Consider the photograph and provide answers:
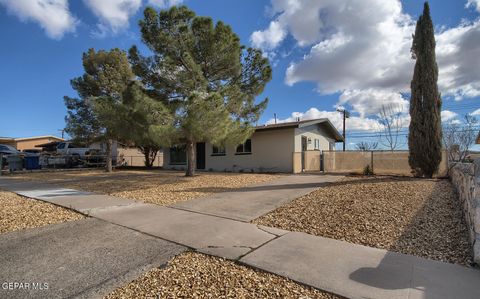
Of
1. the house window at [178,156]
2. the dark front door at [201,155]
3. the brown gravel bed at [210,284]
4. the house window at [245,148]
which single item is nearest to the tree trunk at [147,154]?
the house window at [178,156]

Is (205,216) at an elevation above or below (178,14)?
below

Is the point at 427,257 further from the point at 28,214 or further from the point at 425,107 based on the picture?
the point at 425,107

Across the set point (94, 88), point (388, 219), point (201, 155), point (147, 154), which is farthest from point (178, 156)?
point (388, 219)

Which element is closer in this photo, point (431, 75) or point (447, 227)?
point (447, 227)

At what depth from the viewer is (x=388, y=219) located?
5.16 m

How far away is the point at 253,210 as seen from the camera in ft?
20.1

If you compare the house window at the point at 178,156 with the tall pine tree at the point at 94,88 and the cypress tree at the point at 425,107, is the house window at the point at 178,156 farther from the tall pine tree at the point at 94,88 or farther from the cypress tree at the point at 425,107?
the cypress tree at the point at 425,107

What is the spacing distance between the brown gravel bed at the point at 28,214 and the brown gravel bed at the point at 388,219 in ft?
12.8

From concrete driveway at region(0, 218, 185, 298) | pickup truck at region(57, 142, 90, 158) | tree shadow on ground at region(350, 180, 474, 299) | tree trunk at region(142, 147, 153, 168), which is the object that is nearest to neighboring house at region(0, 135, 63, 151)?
pickup truck at region(57, 142, 90, 158)

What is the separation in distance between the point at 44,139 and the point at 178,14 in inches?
1508

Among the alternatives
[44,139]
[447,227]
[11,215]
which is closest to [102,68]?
[11,215]

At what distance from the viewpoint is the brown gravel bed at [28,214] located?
5000 mm

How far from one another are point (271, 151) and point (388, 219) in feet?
35.4

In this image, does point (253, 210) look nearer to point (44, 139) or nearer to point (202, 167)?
point (202, 167)
